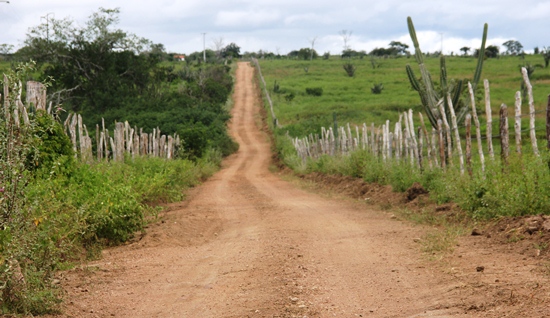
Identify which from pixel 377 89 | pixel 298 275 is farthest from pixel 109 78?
pixel 298 275

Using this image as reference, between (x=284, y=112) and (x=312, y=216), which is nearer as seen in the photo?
(x=312, y=216)

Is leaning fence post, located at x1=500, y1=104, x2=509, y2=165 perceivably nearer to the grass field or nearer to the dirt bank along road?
the dirt bank along road

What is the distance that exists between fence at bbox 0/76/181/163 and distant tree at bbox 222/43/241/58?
8113 centimetres

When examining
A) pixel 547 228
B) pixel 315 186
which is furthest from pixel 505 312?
pixel 315 186

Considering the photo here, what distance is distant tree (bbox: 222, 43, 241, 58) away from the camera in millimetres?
106875

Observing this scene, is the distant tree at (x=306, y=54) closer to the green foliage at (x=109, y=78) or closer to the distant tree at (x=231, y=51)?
the distant tree at (x=231, y=51)

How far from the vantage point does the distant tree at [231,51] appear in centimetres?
10688

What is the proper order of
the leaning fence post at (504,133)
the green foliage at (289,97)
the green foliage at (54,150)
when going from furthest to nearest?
the green foliage at (289,97) → the leaning fence post at (504,133) → the green foliage at (54,150)

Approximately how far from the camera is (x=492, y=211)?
8570 mm

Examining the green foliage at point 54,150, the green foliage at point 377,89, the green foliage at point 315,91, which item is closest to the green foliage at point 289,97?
the green foliage at point 315,91

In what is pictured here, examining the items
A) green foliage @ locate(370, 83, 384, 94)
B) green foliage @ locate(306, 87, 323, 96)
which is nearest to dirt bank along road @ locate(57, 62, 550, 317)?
green foliage @ locate(370, 83, 384, 94)

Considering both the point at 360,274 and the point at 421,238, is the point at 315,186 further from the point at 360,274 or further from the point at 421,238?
the point at 360,274

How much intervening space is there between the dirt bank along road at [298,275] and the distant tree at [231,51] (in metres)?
97.5

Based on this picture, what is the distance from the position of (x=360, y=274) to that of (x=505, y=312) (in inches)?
78.9
